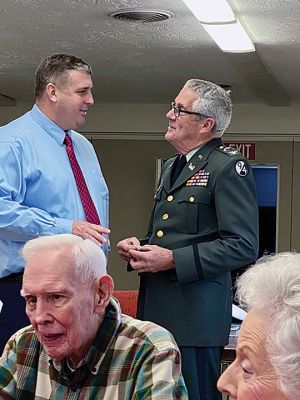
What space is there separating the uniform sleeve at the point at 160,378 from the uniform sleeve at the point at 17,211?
1.16 meters

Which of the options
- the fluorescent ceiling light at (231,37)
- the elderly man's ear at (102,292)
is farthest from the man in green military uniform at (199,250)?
the fluorescent ceiling light at (231,37)

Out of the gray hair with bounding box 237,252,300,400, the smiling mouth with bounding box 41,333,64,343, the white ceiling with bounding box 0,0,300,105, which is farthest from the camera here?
the white ceiling with bounding box 0,0,300,105

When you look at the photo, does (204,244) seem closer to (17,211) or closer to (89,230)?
(89,230)

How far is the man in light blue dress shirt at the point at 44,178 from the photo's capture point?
11.3 ft

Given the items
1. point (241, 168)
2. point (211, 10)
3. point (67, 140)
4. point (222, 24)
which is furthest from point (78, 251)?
point (222, 24)

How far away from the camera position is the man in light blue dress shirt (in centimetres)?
345

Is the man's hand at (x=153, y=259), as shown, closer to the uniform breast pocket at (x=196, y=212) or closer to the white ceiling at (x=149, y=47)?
the uniform breast pocket at (x=196, y=212)

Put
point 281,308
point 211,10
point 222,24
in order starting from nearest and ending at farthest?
point 281,308, point 211,10, point 222,24

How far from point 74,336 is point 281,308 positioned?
0.98 metres

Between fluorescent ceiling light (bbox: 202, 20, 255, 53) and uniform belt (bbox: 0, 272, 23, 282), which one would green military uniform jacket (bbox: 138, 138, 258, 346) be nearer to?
uniform belt (bbox: 0, 272, 23, 282)

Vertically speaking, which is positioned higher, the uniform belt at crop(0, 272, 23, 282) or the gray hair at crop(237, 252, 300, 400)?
the gray hair at crop(237, 252, 300, 400)

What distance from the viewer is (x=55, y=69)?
12.4ft

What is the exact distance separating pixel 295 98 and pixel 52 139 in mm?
5834

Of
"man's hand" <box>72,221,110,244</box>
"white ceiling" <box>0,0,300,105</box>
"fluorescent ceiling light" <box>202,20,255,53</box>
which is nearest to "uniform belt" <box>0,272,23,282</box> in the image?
"man's hand" <box>72,221,110,244</box>
